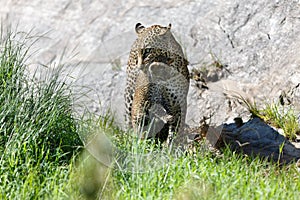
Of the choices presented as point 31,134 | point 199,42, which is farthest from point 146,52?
point 199,42

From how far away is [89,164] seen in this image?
5.02m

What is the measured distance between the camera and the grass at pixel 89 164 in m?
4.70

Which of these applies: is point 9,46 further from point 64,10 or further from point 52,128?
point 64,10

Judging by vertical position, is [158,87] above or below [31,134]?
above

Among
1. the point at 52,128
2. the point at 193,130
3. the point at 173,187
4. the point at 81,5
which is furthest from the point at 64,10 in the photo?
the point at 173,187

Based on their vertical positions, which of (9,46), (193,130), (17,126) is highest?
(9,46)

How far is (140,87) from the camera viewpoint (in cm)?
612

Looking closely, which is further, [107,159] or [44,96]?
[44,96]

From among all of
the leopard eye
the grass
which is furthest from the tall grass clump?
the leopard eye

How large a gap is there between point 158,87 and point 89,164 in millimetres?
1302

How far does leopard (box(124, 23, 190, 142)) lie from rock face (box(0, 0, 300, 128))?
967 millimetres

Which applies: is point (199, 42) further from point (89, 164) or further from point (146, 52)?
point (89, 164)

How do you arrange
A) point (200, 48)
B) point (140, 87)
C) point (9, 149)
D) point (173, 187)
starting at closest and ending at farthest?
point (173, 187) < point (9, 149) < point (140, 87) < point (200, 48)

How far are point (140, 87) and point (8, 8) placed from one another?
3889 millimetres
